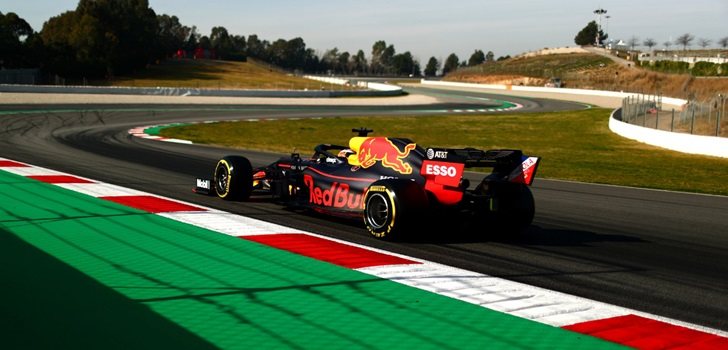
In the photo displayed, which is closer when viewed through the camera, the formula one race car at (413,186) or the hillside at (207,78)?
the formula one race car at (413,186)

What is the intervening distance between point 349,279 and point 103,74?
78454 mm

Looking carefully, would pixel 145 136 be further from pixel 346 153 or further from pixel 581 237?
pixel 581 237

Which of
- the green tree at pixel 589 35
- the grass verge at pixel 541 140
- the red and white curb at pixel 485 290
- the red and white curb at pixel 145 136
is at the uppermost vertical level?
the green tree at pixel 589 35

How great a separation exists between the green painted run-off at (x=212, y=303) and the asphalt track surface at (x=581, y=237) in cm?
135

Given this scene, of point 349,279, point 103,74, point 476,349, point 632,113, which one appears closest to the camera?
point 476,349

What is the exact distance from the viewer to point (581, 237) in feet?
30.1

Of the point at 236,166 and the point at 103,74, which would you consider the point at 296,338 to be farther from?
the point at 103,74

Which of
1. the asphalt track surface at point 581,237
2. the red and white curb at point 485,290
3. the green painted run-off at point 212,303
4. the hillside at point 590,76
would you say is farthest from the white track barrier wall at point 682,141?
the hillside at point 590,76

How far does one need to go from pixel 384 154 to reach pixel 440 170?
1.01 meters

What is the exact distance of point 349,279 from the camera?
6562 millimetres

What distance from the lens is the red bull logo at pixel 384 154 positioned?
902 centimetres

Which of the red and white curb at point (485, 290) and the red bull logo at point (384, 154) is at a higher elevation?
the red bull logo at point (384, 154)

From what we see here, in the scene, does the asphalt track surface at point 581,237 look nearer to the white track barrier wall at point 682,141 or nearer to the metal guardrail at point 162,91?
the white track barrier wall at point 682,141

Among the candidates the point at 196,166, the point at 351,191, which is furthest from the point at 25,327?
the point at 196,166
